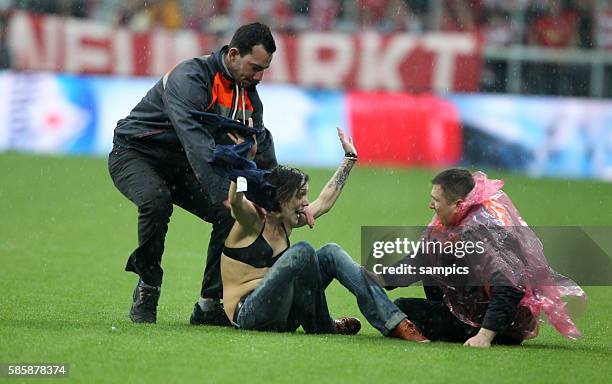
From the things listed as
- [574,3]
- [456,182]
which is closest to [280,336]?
[456,182]

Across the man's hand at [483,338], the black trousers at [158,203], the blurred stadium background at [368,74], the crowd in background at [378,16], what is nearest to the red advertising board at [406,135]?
the blurred stadium background at [368,74]

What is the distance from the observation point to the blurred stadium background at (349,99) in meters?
16.4

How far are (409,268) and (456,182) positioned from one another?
0.65m

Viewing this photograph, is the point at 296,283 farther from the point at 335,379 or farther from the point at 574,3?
the point at 574,3

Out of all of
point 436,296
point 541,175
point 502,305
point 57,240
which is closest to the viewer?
point 502,305

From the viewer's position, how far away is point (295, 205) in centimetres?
798

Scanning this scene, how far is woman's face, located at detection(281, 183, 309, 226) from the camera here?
Answer: 797 centimetres

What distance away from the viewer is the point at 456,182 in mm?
7730

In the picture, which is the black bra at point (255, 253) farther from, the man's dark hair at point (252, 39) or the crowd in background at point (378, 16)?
the crowd in background at point (378, 16)

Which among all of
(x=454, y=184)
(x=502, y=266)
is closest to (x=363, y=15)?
(x=454, y=184)

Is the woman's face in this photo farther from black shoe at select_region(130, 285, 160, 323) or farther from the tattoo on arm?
black shoe at select_region(130, 285, 160, 323)

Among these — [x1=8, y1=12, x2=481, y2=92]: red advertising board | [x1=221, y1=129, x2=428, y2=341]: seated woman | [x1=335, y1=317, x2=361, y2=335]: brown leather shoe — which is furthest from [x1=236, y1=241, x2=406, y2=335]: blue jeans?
Result: [x1=8, y1=12, x2=481, y2=92]: red advertising board

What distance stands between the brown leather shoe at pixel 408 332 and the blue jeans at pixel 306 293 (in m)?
0.05

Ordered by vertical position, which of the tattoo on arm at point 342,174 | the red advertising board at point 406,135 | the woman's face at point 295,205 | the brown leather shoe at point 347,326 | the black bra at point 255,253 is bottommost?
→ the red advertising board at point 406,135
